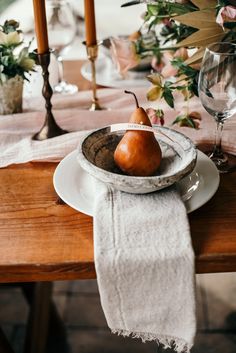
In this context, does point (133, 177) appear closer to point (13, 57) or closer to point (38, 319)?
point (13, 57)

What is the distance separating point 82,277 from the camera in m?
0.60

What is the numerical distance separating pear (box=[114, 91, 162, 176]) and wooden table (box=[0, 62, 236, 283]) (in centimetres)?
9

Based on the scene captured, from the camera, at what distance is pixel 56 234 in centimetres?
64

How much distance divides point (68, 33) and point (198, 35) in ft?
1.42

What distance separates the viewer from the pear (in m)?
0.67

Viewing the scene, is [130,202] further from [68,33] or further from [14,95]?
[68,33]

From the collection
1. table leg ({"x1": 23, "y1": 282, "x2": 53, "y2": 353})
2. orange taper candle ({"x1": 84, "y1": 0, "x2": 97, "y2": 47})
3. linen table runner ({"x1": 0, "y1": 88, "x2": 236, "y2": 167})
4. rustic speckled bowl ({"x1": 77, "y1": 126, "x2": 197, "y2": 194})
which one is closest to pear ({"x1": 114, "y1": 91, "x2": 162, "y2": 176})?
rustic speckled bowl ({"x1": 77, "y1": 126, "x2": 197, "y2": 194})

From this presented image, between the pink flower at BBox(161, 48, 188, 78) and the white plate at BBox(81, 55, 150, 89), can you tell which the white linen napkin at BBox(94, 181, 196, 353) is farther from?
the white plate at BBox(81, 55, 150, 89)

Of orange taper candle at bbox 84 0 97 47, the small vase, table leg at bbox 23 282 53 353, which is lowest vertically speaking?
table leg at bbox 23 282 53 353

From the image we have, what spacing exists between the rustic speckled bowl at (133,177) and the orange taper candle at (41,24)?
0.18 m

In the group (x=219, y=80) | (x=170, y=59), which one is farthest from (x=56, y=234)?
(x=170, y=59)

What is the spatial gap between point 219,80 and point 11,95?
409 millimetres

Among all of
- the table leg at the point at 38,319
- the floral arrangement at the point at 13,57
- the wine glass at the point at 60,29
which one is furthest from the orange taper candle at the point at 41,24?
the table leg at the point at 38,319

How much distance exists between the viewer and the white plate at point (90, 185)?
0.66m
